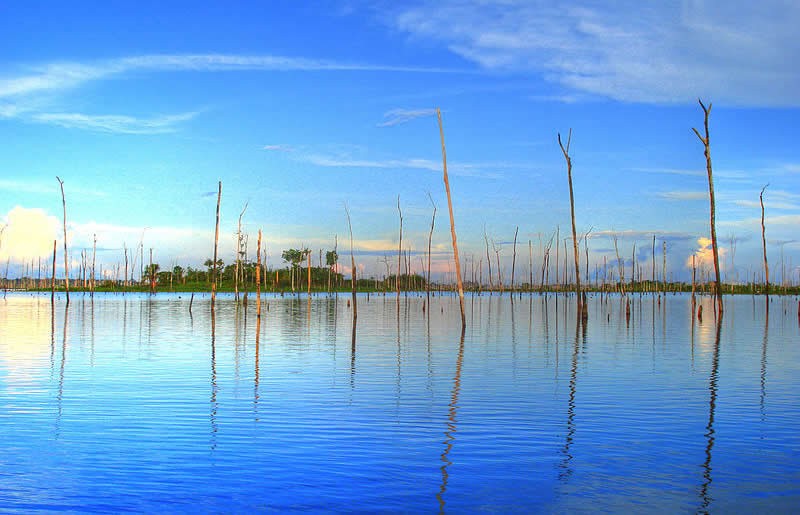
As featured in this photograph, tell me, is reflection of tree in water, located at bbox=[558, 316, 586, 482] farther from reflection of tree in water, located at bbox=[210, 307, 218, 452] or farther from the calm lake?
reflection of tree in water, located at bbox=[210, 307, 218, 452]

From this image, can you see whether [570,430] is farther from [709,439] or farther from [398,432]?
[398,432]

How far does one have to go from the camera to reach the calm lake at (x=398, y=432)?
6691 millimetres

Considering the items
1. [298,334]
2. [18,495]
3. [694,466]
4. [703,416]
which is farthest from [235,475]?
[298,334]

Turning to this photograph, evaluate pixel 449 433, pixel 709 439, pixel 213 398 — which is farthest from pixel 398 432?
pixel 213 398

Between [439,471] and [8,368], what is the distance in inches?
557

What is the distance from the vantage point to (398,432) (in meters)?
9.58

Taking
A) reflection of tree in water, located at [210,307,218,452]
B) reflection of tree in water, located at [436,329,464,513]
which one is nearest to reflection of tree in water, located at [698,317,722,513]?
reflection of tree in water, located at [436,329,464,513]

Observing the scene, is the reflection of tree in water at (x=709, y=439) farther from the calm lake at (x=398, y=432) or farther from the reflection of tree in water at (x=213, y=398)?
the reflection of tree in water at (x=213, y=398)

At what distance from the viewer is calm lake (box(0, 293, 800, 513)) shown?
6.69 m

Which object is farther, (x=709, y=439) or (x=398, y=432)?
(x=398, y=432)

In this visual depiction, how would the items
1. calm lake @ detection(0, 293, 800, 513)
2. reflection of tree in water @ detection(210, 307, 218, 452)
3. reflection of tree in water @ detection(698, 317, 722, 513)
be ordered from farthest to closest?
reflection of tree in water @ detection(210, 307, 218, 452) → calm lake @ detection(0, 293, 800, 513) → reflection of tree in water @ detection(698, 317, 722, 513)

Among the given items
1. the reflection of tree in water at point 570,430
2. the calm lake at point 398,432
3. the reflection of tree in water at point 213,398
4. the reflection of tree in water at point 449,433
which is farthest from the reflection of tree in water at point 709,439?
the reflection of tree in water at point 213,398

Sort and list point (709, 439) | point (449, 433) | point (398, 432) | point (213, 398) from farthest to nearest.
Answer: point (213, 398) → point (398, 432) → point (449, 433) → point (709, 439)

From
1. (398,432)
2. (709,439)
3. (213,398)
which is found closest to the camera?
(709,439)
